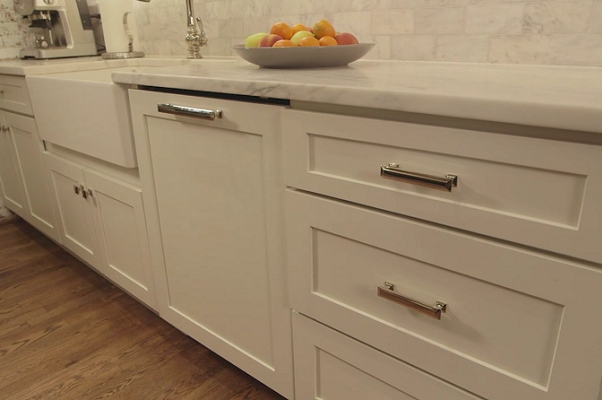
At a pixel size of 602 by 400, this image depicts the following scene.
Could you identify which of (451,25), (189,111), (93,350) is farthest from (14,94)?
(451,25)

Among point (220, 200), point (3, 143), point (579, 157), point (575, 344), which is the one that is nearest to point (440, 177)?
point (579, 157)

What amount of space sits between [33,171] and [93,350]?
0.99 meters

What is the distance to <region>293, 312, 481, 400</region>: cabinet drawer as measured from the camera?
0.86 meters

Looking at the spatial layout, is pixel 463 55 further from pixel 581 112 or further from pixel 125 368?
pixel 125 368

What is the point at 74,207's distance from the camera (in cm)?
184

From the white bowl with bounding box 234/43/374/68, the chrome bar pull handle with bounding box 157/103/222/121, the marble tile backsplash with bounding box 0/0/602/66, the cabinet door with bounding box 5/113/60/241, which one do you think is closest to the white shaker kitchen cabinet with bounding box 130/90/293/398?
the chrome bar pull handle with bounding box 157/103/222/121

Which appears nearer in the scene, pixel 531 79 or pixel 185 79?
pixel 531 79

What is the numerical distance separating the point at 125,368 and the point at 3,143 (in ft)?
4.95

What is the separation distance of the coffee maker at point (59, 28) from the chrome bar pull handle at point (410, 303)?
2109mm

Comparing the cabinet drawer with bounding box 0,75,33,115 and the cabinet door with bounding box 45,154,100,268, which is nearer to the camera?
the cabinet door with bounding box 45,154,100,268

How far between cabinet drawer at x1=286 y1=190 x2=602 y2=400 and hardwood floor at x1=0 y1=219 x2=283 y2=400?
1.89 feet

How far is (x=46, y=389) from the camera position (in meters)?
1.39

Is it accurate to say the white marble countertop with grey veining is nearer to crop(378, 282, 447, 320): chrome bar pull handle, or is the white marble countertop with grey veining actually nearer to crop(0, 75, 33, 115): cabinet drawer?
crop(378, 282, 447, 320): chrome bar pull handle

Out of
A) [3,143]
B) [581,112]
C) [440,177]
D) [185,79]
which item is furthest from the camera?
[3,143]
